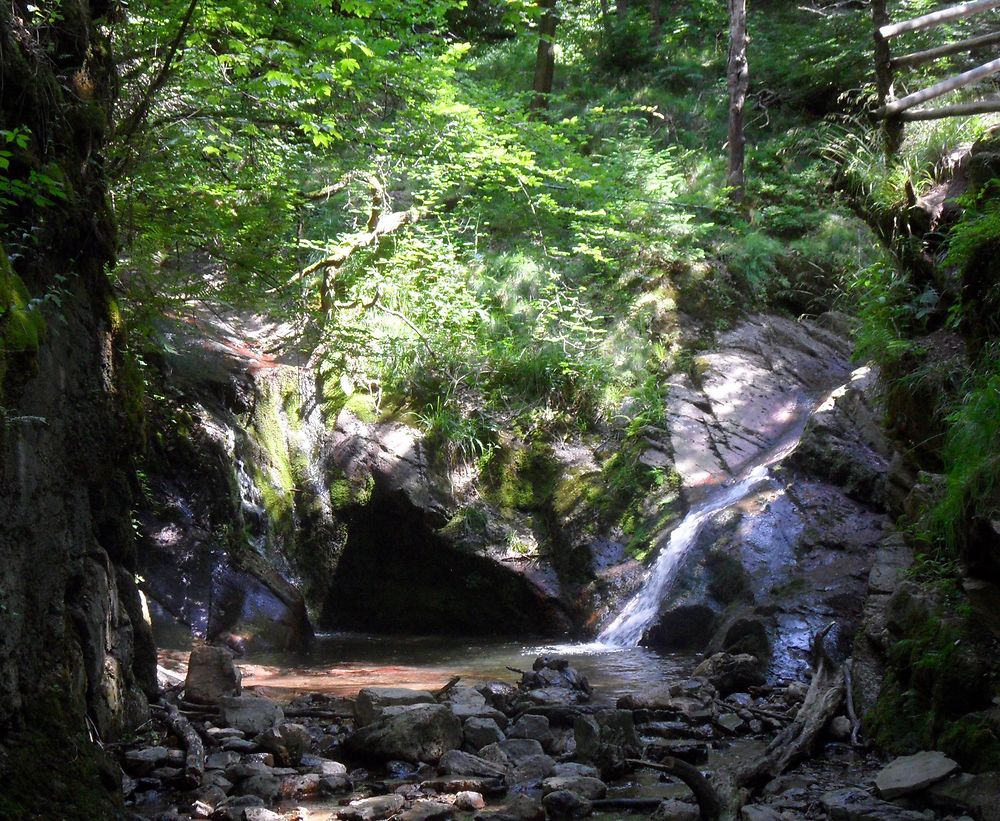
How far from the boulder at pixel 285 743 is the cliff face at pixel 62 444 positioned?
749 millimetres

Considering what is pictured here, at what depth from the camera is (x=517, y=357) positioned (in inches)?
489

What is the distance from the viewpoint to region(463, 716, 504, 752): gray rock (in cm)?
570

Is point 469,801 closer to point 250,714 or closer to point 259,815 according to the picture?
point 259,815

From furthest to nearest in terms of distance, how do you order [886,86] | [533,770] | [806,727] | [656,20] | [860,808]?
[656,20] → [886,86] → [806,727] → [533,770] → [860,808]

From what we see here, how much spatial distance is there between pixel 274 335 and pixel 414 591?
14.6ft

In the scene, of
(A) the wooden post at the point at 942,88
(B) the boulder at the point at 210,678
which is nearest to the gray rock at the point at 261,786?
(B) the boulder at the point at 210,678

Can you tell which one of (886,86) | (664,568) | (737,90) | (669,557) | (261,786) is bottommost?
(261,786)

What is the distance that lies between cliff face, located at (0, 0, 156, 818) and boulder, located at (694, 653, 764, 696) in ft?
13.9

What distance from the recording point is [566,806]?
15.1 feet

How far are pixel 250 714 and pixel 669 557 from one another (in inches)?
209

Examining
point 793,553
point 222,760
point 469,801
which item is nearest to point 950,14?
point 793,553

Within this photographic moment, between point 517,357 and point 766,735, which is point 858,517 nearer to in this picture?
point 766,735

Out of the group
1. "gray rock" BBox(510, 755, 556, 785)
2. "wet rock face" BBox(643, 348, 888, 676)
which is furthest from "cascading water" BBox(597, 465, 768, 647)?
"gray rock" BBox(510, 755, 556, 785)

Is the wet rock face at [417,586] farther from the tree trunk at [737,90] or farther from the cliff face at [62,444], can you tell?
the tree trunk at [737,90]
